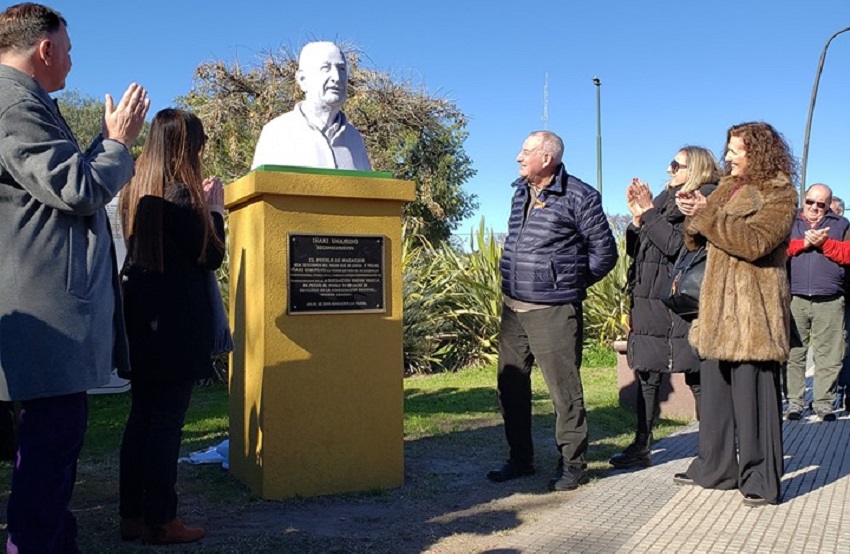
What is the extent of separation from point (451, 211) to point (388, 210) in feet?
55.0

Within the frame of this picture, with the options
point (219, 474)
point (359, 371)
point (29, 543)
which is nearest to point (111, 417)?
point (219, 474)

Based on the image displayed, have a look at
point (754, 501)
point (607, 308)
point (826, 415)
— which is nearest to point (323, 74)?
point (754, 501)

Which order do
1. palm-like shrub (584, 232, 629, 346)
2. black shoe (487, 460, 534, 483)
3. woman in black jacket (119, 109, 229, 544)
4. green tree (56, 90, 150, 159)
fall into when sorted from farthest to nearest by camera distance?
green tree (56, 90, 150, 159) < palm-like shrub (584, 232, 629, 346) < black shoe (487, 460, 534, 483) < woman in black jacket (119, 109, 229, 544)

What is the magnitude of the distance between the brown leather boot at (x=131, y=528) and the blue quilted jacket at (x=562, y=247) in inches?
99.9

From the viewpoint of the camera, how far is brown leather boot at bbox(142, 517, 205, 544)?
378cm

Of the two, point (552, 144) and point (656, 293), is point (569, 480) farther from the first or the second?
point (552, 144)

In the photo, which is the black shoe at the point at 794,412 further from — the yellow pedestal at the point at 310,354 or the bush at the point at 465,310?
the yellow pedestal at the point at 310,354

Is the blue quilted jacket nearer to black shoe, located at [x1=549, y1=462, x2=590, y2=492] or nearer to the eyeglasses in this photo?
the eyeglasses

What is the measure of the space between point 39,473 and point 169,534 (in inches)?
43.0

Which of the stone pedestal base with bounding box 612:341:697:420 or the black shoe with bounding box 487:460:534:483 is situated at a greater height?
the stone pedestal base with bounding box 612:341:697:420

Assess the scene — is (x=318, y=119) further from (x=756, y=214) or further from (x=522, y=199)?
(x=756, y=214)

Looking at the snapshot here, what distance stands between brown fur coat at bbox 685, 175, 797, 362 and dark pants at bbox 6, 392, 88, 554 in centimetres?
352

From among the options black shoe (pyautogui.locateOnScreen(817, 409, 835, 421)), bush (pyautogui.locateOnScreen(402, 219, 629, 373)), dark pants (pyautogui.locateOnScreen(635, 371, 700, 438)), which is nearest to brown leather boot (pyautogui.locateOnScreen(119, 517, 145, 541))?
dark pants (pyautogui.locateOnScreen(635, 371, 700, 438))

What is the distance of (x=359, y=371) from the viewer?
15.7 ft
